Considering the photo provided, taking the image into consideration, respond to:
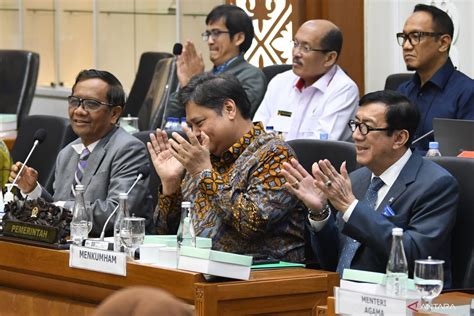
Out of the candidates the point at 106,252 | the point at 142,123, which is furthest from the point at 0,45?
the point at 106,252

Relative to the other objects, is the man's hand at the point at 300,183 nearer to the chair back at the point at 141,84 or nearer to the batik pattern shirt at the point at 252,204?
the batik pattern shirt at the point at 252,204

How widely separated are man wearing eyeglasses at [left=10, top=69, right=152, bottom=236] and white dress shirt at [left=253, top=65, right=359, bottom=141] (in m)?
1.09

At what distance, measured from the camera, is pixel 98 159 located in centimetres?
429

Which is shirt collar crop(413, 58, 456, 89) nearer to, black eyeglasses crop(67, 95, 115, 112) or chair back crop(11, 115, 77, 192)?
black eyeglasses crop(67, 95, 115, 112)

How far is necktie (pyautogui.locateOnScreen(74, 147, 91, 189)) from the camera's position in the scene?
14.2ft

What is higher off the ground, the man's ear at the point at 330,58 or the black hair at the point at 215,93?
the man's ear at the point at 330,58

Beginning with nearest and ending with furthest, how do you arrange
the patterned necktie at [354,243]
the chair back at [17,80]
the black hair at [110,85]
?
the patterned necktie at [354,243] < the black hair at [110,85] < the chair back at [17,80]

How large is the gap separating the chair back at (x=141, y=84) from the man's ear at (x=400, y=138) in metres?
3.76

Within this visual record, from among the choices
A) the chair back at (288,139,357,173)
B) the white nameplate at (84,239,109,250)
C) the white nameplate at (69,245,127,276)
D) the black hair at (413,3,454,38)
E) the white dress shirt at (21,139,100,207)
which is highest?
the black hair at (413,3,454,38)

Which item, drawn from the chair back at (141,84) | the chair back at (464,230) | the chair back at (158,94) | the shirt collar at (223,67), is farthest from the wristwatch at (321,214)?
the chair back at (141,84)

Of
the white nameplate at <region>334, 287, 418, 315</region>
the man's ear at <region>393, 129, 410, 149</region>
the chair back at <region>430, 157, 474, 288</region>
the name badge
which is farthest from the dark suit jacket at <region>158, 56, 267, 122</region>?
the white nameplate at <region>334, 287, 418, 315</region>

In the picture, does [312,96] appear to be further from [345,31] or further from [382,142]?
[382,142]

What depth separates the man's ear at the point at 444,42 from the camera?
192 inches

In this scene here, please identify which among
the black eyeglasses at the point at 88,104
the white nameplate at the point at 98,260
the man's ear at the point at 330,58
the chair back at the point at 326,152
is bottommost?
the white nameplate at the point at 98,260
